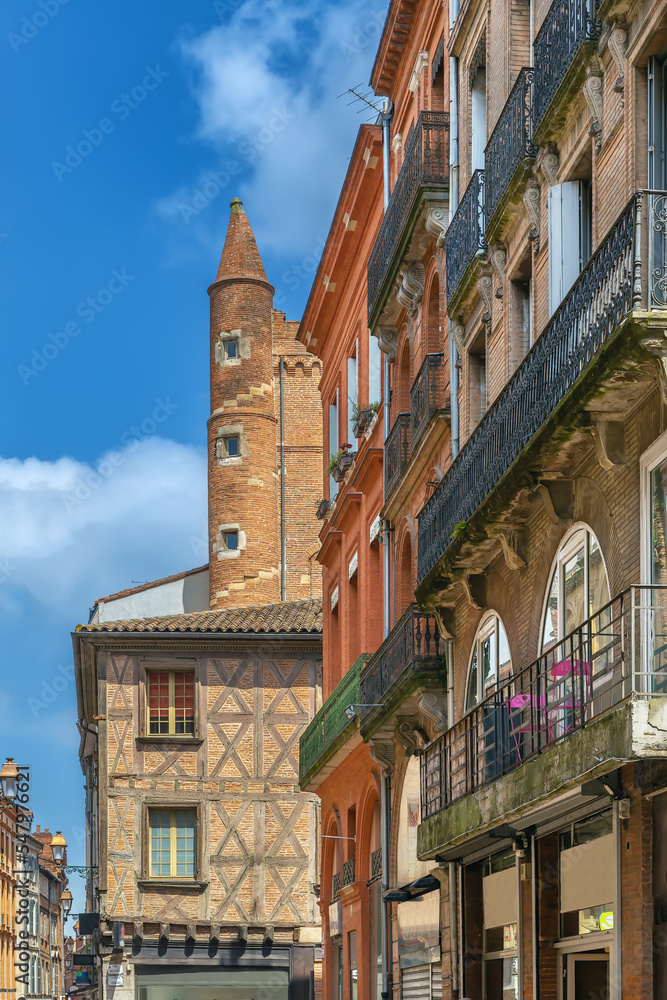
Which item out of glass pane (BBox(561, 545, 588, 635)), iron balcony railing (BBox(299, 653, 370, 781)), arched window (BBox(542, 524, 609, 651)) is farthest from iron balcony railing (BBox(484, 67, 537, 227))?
iron balcony railing (BBox(299, 653, 370, 781))

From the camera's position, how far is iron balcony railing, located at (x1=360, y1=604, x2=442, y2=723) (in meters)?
21.7

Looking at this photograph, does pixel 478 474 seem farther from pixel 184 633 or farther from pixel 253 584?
pixel 253 584

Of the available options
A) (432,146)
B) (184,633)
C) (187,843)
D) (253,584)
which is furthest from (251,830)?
(432,146)

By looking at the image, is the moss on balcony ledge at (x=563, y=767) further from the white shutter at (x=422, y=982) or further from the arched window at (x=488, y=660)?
the white shutter at (x=422, y=982)

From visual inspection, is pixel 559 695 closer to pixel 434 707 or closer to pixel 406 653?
pixel 434 707

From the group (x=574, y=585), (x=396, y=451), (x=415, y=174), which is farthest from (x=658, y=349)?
(x=396, y=451)

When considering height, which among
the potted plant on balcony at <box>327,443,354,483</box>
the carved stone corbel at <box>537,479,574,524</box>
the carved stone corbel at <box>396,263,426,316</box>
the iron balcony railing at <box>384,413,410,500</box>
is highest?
the carved stone corbel at <box>396,263,426,316</box>

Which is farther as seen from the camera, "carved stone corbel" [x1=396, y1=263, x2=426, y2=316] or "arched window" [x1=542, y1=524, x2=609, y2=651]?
"carved stone corbel" [x1=396, y1=263, x2=426, y2=316]

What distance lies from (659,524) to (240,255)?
38.1m

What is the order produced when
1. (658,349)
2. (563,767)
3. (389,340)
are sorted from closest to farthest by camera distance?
1. (658,349)
2. (563,767)
3. (389,340)

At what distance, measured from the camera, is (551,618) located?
16.4 metres

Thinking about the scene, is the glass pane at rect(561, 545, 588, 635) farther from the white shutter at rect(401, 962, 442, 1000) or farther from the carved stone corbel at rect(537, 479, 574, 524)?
the white shutter at rect(401, 962, 442, 1000)

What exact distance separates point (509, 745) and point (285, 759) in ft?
79.4

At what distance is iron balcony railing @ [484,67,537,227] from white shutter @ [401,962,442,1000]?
9.36m
